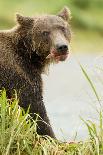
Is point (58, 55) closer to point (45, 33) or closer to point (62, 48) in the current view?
point (62, 48)

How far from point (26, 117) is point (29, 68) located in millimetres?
1744

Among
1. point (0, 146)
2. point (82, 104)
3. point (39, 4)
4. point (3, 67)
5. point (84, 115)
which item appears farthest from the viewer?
point (39, 4)

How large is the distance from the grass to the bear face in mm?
1512

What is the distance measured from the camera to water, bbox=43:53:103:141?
10821 mm

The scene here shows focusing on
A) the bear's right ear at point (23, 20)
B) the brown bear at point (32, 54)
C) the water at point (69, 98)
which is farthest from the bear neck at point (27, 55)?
the water at point (69, 98)

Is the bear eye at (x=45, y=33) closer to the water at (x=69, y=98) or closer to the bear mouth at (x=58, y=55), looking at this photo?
the bear mouth at (x=58, y=55)

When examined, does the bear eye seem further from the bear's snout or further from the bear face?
the bear's snout

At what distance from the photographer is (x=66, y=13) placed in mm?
10352

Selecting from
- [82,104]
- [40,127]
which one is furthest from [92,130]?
[82,104]

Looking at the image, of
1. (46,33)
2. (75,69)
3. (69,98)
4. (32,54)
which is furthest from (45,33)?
(75,69)

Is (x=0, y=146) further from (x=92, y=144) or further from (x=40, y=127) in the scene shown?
(x=40, y=127)

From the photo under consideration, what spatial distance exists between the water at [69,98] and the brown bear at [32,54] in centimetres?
35

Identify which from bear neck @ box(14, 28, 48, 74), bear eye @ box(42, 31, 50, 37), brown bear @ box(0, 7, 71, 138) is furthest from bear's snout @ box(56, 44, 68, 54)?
bear neck @ box(14, 28, 48, 74)

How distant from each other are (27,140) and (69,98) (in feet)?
19.0
